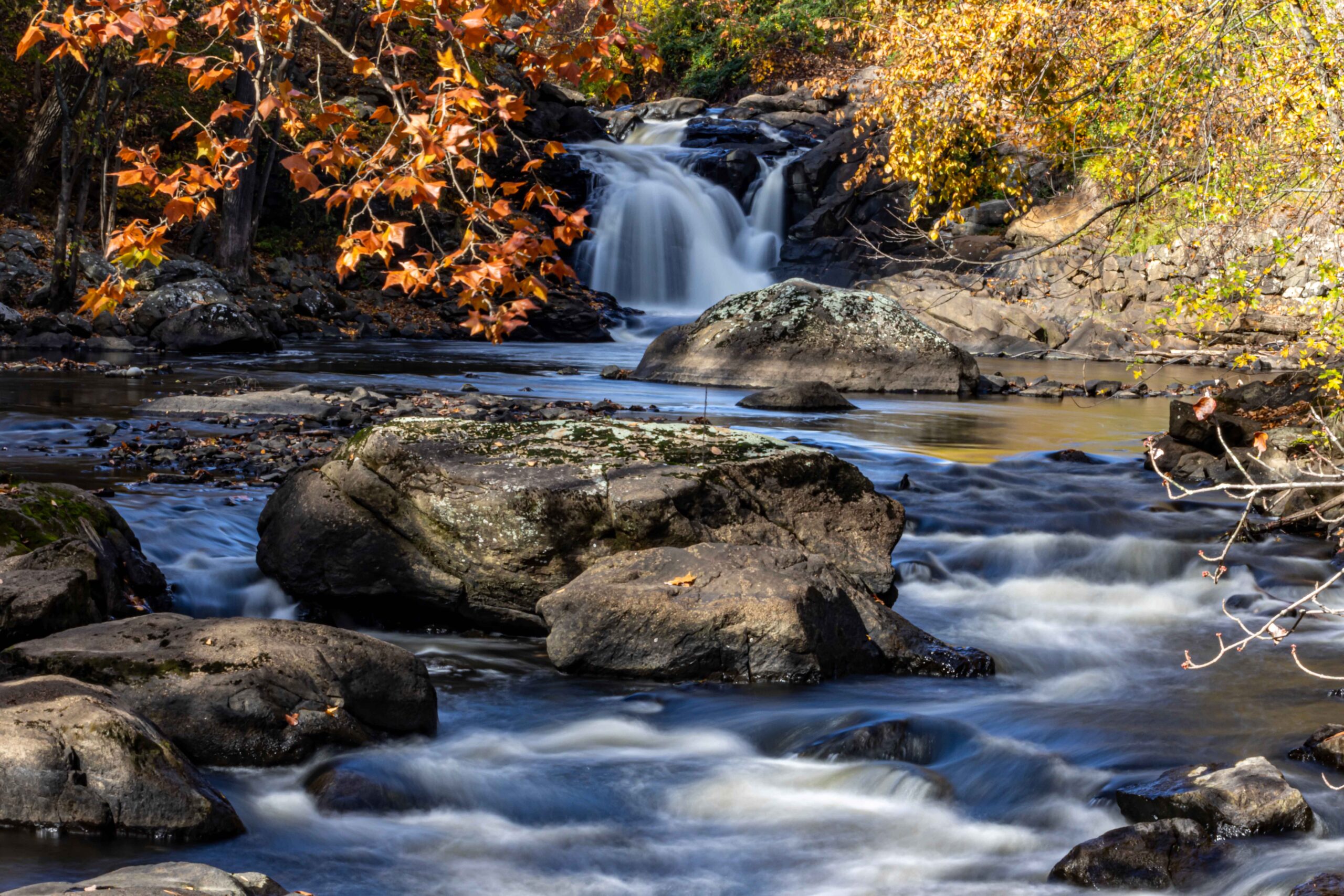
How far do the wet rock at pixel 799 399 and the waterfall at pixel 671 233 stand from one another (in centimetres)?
1388

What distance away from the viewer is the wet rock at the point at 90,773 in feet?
12.4

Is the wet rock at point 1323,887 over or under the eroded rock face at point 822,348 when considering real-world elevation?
under

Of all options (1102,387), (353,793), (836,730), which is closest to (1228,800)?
(836,730)

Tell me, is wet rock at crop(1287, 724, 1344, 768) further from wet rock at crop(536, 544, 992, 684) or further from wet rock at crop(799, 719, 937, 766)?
wet rock at crop(536, 544, 992, 684)

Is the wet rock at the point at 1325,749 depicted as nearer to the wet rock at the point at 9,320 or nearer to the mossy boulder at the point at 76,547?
the mossy boulder at the point at 76,547

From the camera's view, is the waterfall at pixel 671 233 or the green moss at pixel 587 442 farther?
the waterfall at pixel 671 233

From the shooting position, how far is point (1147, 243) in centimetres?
2362

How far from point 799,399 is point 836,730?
9293mm

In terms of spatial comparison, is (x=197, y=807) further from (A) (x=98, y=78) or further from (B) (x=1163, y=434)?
(A) (x=98, y=78)

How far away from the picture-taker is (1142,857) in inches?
160

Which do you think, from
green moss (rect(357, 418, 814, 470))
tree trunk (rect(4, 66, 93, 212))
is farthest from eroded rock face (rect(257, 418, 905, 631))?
tree trunk (rect(4, 66, 93, 212))

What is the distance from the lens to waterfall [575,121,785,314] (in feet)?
96.8

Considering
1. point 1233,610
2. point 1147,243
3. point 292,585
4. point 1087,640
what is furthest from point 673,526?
point 1147,243

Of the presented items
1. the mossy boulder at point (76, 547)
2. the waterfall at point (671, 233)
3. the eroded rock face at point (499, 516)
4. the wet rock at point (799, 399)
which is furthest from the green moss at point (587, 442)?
the waterfall at point (671, 233)
